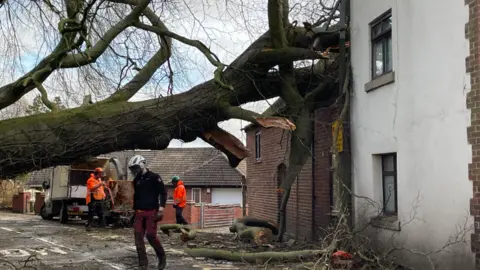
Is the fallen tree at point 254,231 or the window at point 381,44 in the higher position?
the window at point 381,44

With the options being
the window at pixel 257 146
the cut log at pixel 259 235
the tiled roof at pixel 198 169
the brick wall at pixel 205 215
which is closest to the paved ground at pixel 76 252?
the cut log at pixel 259 235

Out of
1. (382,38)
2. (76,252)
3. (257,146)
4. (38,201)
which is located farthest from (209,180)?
(382,38)

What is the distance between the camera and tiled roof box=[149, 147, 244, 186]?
4688 cm

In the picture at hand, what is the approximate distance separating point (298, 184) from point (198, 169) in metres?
32.5

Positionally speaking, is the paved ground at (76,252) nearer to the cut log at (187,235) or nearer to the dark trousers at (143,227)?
the dark trousers at (143,227)

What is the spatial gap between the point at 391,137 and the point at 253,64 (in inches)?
122

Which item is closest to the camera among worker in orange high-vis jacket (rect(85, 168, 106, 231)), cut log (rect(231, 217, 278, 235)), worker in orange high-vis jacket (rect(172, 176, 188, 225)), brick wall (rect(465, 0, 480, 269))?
brick wall (rect(465, 0, 480, 269))

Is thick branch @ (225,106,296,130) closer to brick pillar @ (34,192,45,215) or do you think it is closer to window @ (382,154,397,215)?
window @ (382,154,397,215)

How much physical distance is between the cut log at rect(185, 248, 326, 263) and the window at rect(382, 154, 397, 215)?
1745 millimetres

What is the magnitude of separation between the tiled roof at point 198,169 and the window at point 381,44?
33490 millimetres

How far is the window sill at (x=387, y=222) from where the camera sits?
9885 millimetres

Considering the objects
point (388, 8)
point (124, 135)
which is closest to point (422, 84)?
point (388, 8)

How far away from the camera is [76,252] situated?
12.4 meters

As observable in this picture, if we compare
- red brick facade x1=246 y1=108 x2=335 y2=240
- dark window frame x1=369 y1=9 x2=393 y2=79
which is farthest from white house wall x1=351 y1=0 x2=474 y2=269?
red brick facade x1=246 y1=108 x2=335 y2=240
